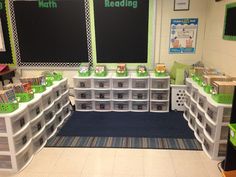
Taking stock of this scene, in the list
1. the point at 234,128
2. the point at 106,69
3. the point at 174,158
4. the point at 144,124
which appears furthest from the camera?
the point at 106,69

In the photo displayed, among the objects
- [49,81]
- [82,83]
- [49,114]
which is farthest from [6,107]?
[82,83]

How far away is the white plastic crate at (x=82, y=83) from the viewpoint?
3922 mm

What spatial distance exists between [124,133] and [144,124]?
0.44 m

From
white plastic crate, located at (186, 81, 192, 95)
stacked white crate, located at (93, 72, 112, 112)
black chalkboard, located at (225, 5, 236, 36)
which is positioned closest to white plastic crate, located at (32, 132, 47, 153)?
stacked white crate, located at (93, 72, 112, 112)

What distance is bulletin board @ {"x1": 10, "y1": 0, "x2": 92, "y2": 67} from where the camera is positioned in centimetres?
404

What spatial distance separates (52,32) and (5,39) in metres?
0.93

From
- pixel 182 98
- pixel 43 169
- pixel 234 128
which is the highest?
pixel 234 128

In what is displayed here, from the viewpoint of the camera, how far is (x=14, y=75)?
4352 millimetres

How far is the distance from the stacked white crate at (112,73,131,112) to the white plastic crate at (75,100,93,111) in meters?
0.42

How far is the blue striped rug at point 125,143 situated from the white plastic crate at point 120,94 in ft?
3.55

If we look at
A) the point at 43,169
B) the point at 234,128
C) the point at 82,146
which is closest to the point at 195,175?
the point at 234,128

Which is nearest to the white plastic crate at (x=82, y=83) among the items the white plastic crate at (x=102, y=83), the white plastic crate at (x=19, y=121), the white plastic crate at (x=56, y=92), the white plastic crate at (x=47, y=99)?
the white plastic crate at (x=102, y=83)

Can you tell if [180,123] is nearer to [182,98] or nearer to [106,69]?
[182,98]

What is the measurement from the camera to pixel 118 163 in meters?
2.48
